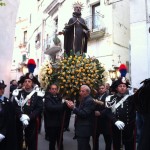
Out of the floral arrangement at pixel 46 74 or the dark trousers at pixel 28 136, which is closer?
the dark trousers at pixel 28 136

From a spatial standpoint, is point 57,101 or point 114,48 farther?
point 114,48

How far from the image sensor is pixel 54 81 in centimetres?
633

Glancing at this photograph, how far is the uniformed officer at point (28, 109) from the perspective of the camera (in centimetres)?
547

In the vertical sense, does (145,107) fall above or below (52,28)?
below

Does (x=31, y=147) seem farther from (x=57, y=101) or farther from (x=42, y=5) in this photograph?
(x=42, y=5)

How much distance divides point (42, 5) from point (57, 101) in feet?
81.4

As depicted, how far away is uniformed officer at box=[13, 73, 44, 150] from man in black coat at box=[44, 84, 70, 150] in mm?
414

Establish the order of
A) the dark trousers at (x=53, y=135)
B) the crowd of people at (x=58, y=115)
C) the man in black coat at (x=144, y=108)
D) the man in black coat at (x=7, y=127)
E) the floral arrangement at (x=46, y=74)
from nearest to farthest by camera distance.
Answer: the man in black coat at (x=144, y=108) < the man in black coat at (x=7, y=127) < the crowd of people at (x=58, y=115) < the dark trousers at (x=53, y=135) < the floral arrangement at (x=46, y=74)

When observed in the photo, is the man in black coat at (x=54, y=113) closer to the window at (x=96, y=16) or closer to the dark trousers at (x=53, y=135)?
the dark trousers at (x=53, y=135)

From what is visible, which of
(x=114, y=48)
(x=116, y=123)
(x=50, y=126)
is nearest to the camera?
(x=116, y=123)

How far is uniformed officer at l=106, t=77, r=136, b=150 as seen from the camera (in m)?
5.33

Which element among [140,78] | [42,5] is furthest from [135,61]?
[42,5]

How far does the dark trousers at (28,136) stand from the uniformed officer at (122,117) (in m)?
1.56

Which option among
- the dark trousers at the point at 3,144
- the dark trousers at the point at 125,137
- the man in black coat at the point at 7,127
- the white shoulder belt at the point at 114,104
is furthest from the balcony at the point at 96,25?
the dark trousers at the point at 3,144
